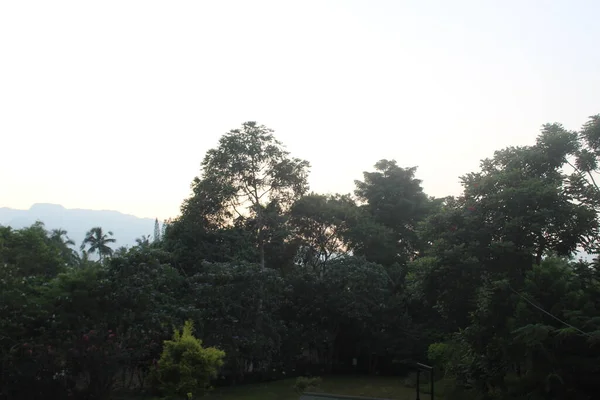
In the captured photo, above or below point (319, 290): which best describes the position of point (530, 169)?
above

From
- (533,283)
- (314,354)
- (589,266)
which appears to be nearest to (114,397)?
(314,354)

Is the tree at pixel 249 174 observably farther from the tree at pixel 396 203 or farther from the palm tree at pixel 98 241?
the palm tree at pixel 98 241

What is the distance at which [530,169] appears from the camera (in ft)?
73.8

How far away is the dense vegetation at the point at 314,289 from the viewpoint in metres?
18.0

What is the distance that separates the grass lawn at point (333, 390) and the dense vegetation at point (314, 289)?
1550mm

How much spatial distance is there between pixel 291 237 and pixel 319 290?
397cm

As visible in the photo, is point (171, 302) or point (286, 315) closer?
point (171, 302)

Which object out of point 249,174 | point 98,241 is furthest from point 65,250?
point 249,174

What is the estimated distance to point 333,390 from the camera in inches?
1148

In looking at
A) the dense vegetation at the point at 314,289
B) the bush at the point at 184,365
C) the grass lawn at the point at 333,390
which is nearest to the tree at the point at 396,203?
the dense vegetation at the point at 314,289

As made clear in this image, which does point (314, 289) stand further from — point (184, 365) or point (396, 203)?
point (184, 365)

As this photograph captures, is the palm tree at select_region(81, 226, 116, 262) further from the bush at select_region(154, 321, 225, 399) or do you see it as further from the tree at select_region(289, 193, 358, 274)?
the bush at select_region(154, 321, 225, 399)

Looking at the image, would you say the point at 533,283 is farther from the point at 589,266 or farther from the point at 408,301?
the point at 408,301

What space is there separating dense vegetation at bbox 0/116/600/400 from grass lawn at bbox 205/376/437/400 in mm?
1550
